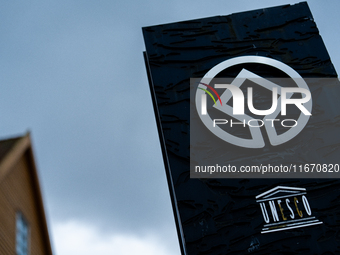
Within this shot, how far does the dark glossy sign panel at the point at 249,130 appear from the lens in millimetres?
11438

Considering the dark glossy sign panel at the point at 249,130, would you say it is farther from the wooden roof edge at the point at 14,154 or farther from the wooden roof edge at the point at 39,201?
the wooden roof edge at the point at 14,154

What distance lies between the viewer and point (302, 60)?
48.0ft

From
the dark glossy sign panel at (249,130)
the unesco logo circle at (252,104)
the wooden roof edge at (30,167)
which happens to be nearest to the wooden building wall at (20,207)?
the wooden roof edge at (30,167)

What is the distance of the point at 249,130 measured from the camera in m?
13.1

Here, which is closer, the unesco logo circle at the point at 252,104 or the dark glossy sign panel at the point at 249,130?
the dark glossy sign panel at the point at 249,130

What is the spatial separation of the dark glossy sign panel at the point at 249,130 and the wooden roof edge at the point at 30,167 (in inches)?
152

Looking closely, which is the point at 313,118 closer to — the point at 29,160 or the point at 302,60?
the point at 302,60

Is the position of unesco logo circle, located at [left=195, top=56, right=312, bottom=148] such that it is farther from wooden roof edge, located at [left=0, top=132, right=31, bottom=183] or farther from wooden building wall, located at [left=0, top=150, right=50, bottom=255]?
wooden building wall, located at [left=0, top=150, right=50, bottom=255]

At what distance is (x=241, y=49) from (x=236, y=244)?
707 centimetres

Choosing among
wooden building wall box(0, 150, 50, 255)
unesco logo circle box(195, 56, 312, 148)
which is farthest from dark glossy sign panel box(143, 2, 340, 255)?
wooden building wall box(0, 150, 50, 255)

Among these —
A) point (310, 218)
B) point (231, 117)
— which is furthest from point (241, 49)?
point (310, 218)

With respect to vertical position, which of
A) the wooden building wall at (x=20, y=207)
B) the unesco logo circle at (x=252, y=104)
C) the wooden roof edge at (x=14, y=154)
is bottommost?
the wooden building wall at (x=20, y=207)

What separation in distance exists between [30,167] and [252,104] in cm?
719

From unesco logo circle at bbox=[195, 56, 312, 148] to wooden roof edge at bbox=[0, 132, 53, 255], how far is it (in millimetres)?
5359
